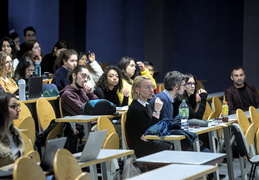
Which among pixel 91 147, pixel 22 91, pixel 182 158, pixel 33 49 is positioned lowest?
pixel 182 158

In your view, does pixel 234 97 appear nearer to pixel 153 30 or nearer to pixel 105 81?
pixel 105 81

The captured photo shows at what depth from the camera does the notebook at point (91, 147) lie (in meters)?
4.10

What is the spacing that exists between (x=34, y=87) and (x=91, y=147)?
297cm

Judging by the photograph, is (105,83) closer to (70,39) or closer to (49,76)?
(49,76)

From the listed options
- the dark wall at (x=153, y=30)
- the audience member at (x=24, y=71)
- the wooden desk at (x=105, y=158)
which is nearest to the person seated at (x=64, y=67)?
the audience member at (x=24, y=71)

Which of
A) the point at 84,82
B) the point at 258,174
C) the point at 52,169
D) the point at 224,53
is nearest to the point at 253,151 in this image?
the point at 258,174

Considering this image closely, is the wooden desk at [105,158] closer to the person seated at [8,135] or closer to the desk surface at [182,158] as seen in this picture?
the desk surface at [182,158]

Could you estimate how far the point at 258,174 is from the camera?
640 centimetres

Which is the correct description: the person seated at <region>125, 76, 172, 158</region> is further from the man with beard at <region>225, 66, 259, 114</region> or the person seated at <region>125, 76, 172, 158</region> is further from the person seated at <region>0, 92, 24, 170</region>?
the man with beard at <region>225, 66, 259, 114</region>

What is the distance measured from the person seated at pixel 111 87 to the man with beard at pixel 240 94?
66.0 inches

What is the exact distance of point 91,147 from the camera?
4.14 meters

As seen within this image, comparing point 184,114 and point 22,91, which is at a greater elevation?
point 22,91

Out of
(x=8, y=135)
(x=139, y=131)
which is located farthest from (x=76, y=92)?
(x=8, y=135)

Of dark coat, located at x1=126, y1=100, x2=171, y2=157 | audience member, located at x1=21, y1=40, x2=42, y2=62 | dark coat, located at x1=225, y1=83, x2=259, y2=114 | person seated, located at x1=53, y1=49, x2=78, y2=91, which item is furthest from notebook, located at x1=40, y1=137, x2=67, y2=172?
audience member, located at x1=21, y1=40, x2=42, y2=62
